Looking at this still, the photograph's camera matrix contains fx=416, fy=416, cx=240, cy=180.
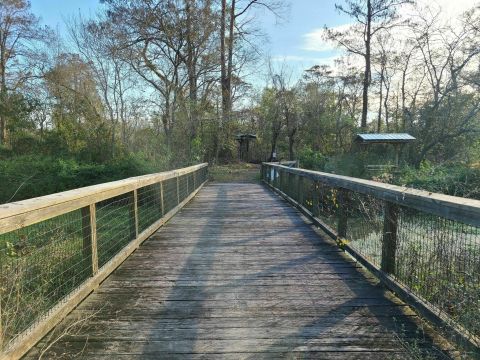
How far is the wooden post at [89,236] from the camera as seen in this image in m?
3.21

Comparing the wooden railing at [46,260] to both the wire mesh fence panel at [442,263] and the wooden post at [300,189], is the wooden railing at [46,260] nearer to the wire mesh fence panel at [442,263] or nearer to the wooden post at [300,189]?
the wire mesh fence panel at [442,263]

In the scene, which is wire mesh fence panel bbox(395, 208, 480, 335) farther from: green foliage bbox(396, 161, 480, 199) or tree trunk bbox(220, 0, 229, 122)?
tree trunk bbox(220, 0, 229, 122)

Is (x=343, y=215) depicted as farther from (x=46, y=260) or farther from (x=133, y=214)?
(x=46, y=260)

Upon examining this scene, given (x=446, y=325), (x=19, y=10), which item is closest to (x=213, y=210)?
(x=446, y=325)

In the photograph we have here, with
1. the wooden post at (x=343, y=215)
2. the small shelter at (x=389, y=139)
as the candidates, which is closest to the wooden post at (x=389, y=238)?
the wooden post at (x=343, y=215)

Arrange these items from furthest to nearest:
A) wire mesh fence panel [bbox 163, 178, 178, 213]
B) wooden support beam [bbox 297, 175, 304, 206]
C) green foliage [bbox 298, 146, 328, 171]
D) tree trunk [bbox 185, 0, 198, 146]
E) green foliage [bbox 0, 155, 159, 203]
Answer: green foliage [bbox 298, 146, 328, 171], tree trunk [bbox 185, 0, 198, 146], green foliage [bbox 0, 155, 159, 203], wooden support beam [bbox 297, 175, 304, 206], wire mesh fence panel [bbox 163, 178, 178, 213]

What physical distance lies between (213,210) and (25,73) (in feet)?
73.8

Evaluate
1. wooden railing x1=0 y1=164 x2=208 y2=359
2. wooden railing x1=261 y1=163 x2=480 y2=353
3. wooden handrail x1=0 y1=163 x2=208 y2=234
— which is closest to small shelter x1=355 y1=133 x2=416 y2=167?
wooden railing x1=0 y1=164 x2=208 y2=359

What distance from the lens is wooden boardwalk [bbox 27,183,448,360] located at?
2.37 metres

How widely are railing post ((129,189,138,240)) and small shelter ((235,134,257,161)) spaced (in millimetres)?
22773

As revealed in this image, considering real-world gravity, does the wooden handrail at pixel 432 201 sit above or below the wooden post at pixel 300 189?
above

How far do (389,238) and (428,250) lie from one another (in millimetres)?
402

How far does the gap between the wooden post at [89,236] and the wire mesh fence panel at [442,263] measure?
7.89 ft

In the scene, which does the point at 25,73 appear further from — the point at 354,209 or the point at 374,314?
the point at 374,314
